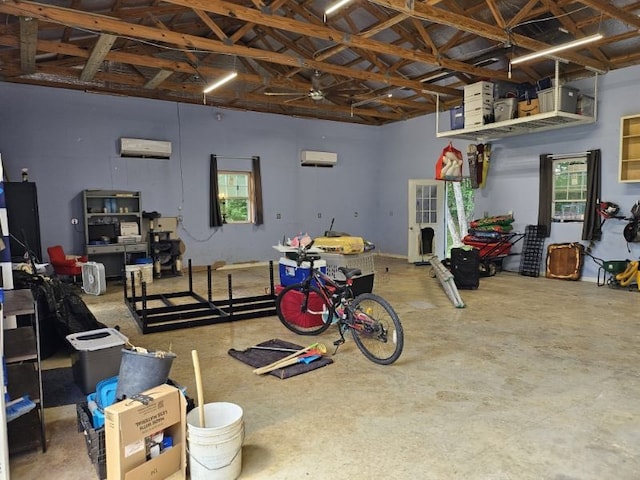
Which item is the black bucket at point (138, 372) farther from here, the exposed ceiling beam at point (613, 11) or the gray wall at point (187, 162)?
the gray wall at point (187, 162)

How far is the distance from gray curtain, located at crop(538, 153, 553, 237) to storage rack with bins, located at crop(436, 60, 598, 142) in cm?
60

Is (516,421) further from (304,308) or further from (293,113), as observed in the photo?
(293,113)

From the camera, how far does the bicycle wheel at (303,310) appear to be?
Answer: 14.7 feet

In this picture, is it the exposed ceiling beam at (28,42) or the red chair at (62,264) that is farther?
the red chair at (62,264)

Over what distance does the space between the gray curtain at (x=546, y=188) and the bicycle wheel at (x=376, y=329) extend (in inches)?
230

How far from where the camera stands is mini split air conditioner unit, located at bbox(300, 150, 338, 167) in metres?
10.6

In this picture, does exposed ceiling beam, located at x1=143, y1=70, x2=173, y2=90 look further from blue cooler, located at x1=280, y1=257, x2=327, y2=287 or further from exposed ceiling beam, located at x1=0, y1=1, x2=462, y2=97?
blue cooler, located at x1=280, y1=257, x2=327, y2=287

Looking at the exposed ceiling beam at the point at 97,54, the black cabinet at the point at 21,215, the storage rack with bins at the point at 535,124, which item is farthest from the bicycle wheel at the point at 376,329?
the storage rack with bins at the point at 535,124

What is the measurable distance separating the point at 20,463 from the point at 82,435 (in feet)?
1.12

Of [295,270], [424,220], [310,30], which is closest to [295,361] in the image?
[295,270]

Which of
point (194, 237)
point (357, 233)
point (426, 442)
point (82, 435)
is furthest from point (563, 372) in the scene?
point (357, 233)

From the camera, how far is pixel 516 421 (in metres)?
2.75

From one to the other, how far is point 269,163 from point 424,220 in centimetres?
406

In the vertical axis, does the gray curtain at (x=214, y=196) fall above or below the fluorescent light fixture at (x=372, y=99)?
below
